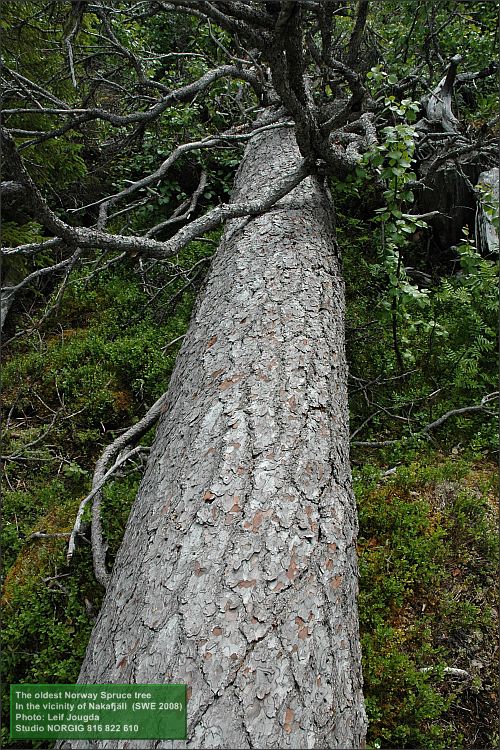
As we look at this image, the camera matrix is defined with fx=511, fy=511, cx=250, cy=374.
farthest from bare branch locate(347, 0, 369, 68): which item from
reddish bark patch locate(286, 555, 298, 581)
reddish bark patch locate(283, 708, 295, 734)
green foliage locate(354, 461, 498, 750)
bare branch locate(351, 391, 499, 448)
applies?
reddish bark patch locate(283, 708, 295, 734)

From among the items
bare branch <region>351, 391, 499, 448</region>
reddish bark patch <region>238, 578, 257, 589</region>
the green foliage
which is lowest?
the green foliage

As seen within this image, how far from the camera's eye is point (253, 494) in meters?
1.67

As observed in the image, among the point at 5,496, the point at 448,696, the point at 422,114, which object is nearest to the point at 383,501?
the point at 448,696

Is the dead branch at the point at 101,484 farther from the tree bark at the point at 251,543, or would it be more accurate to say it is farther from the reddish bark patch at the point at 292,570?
the reddish bark patch at the point at 292,570

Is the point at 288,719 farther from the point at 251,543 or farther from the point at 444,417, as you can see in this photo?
the point at 444,417

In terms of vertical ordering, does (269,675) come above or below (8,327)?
below

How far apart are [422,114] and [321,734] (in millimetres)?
5075

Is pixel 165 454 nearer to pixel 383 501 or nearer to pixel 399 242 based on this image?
pixel 383 501

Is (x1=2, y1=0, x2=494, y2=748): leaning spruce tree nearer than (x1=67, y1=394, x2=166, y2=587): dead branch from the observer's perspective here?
Yes

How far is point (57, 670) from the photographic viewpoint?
204cm

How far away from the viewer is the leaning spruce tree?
4.32 ft
